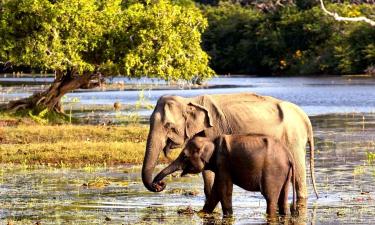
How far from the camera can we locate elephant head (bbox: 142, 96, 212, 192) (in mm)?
18422

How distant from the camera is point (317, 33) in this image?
385 feet

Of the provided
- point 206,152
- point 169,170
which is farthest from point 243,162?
point 169,170

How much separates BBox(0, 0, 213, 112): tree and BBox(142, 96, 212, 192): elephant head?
19303mm

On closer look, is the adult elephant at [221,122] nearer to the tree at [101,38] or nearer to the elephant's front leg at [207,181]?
the elephant's front leg at [207,181]

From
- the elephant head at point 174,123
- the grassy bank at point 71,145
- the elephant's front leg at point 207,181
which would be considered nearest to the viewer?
the elephant head at point 174,123

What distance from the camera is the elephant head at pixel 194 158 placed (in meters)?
17.3

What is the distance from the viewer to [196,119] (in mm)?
18844

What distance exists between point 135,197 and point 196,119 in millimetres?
2498

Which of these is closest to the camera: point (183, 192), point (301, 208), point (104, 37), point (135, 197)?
point (301, 208)

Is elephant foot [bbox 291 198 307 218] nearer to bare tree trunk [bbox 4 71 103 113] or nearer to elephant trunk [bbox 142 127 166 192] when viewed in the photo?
elephant trunk [bbox 142 127 166 192]

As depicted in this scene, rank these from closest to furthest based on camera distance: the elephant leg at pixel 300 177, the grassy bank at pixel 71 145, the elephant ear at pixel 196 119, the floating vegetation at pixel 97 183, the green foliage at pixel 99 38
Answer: the elephant ear at pixel 196 119 → the elephant leg at pixel 300 177 → the floating vegetation at pixel 97 183 → the grassy bank at pixel 71 145 → the green foliage at pixel 99 38

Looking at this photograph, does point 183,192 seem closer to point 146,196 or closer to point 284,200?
point 146,196

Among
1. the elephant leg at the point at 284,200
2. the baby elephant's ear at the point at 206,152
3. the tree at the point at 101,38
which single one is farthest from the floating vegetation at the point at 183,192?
the tree at the point at 101,38

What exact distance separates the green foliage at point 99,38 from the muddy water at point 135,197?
40.0 ft
